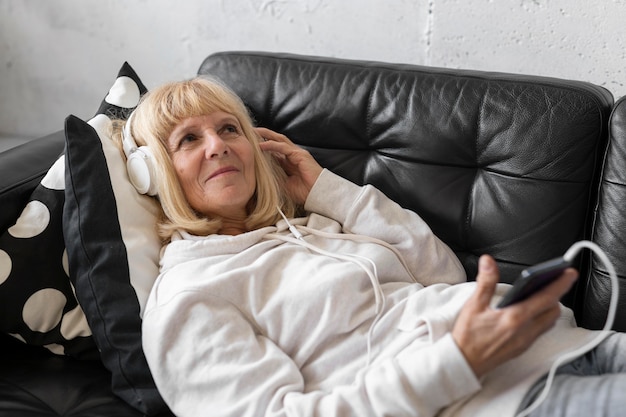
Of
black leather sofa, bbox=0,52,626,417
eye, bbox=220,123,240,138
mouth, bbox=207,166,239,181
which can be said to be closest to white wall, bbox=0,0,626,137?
black leather sofa, bbox=0,52,626,417

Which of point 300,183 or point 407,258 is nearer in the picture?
point 407,258

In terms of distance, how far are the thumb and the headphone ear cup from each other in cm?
70

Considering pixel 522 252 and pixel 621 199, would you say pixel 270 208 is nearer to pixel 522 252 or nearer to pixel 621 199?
pixel 522 252

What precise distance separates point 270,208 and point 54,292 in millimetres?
460

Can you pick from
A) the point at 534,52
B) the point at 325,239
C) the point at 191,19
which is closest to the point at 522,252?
the point at 325,239

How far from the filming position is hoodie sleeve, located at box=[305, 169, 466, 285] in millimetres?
1491

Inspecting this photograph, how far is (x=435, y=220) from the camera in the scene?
159cm

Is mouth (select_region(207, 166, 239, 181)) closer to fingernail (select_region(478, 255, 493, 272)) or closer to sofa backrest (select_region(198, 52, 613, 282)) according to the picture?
sofa backrest (select_region(198, 52, 613, 282))

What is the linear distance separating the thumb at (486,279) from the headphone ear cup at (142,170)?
0.70 m

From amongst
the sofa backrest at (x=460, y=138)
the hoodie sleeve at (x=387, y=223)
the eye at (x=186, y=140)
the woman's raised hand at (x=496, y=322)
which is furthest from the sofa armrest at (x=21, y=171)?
the woman's raised hand at (x=496, y=322)

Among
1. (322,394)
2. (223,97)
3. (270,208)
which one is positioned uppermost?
(223,97)

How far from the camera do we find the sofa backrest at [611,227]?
4.72ft

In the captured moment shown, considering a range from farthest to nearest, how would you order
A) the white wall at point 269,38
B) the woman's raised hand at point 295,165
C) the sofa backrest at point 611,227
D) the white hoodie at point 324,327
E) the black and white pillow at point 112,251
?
the white wall at point 269,38, the woman's raised hand at point 295,165, the sofa backrest at point 611,227, the black and white pillow at point 112,251, the white hoodie at point 324,327

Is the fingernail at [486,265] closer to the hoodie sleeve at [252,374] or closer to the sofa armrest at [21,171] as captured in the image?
the hoodie sleeve at [252,374]
